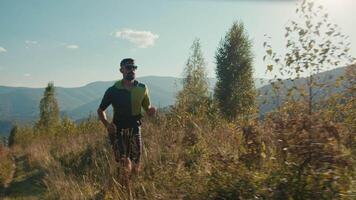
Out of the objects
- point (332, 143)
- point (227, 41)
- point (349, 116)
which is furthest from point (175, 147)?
point (227, 41)

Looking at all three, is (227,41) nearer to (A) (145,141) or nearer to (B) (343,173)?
(A) (145,141)

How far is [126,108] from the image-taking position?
25.8 feet

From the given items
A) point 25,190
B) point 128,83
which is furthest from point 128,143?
point 25,190

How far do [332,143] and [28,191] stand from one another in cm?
830

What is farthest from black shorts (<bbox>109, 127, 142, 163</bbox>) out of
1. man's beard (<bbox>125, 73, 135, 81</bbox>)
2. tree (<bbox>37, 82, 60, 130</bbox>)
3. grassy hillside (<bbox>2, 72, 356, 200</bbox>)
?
tree (<bbox>37, 82, 60, 130</bbox>)

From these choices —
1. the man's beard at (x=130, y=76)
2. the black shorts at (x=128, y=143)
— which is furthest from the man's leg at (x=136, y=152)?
the man's beard at (x=130, y=76)

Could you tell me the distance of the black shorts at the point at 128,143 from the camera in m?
7.54

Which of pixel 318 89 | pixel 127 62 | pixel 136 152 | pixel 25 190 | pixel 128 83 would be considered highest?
pixel 127 62

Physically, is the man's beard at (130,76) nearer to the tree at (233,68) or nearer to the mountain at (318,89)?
the mountain at (318,89)

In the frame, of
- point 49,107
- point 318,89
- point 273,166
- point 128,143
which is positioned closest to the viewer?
point 273,166

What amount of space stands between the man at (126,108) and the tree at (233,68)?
3708 centimetres

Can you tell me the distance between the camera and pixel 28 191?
34.5 ft

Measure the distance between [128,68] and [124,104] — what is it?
63 centimetres

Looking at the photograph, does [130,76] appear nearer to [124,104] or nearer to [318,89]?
[124,104]
